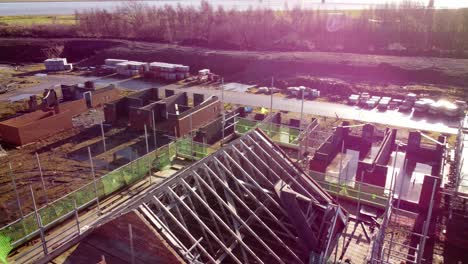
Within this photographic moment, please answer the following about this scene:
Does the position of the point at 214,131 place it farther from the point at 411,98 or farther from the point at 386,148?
the point at 411,98

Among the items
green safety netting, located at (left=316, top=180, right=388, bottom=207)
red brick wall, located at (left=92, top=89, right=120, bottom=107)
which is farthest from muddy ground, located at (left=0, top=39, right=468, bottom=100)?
green safety netting, located at (left=316, top=180, right=388, bottom=207)

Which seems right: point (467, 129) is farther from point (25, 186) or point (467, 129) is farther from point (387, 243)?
point (25, 186)

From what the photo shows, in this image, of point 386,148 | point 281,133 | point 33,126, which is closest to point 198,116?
point 281,133

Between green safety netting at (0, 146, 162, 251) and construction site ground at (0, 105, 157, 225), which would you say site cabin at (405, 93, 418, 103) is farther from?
construction site ground at (0, 105, 157, 225)

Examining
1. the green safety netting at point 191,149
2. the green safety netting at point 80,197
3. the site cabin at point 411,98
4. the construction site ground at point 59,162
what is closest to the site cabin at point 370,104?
the site cabin at point 411,98

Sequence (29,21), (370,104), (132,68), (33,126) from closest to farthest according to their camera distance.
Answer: (33,126) < (370,104) < (132,68) < (29,21)

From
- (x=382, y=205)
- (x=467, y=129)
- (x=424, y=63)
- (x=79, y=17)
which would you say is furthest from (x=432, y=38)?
(x=79, y=17)
